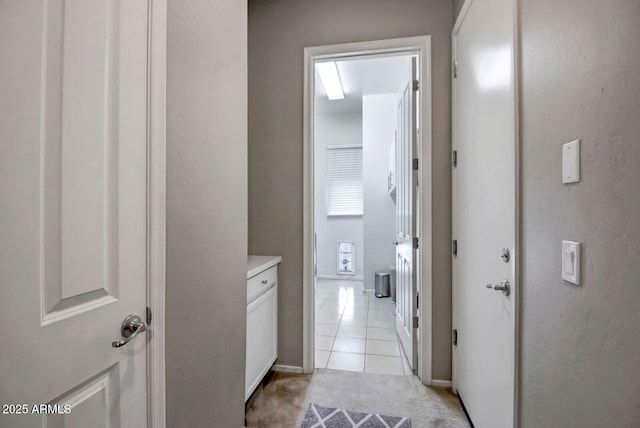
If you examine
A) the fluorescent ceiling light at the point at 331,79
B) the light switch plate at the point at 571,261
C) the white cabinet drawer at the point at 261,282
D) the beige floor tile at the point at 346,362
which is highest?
the fluorescent ceiling light at the point at 331,79

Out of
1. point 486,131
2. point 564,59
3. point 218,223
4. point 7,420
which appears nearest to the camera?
point 7,420

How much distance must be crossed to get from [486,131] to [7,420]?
181 centimetres

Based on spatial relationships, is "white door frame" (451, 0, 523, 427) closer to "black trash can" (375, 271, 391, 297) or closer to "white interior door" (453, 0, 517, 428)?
"white interior door" (453, 0, 517, 428)

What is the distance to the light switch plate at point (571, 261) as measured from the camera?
0.79m

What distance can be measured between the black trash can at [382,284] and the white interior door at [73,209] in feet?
12.1

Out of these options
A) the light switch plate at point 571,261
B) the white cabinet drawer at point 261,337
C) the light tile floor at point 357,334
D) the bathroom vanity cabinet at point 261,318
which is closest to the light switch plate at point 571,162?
the light switch plate at point 571,261

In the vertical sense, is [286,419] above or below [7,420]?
below

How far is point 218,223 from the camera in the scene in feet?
4.02

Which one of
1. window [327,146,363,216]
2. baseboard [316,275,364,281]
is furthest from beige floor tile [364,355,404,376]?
window [327,146,363,216]

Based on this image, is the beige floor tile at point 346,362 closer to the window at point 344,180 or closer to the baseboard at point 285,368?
the baseboard at point 285,368

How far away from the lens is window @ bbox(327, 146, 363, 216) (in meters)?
5.43

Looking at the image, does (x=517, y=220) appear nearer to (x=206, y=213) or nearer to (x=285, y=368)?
(x=206, y=213)

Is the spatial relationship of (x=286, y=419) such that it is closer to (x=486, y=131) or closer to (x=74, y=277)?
(x=74, y=277)

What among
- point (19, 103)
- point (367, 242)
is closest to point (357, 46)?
point (19, 103)
